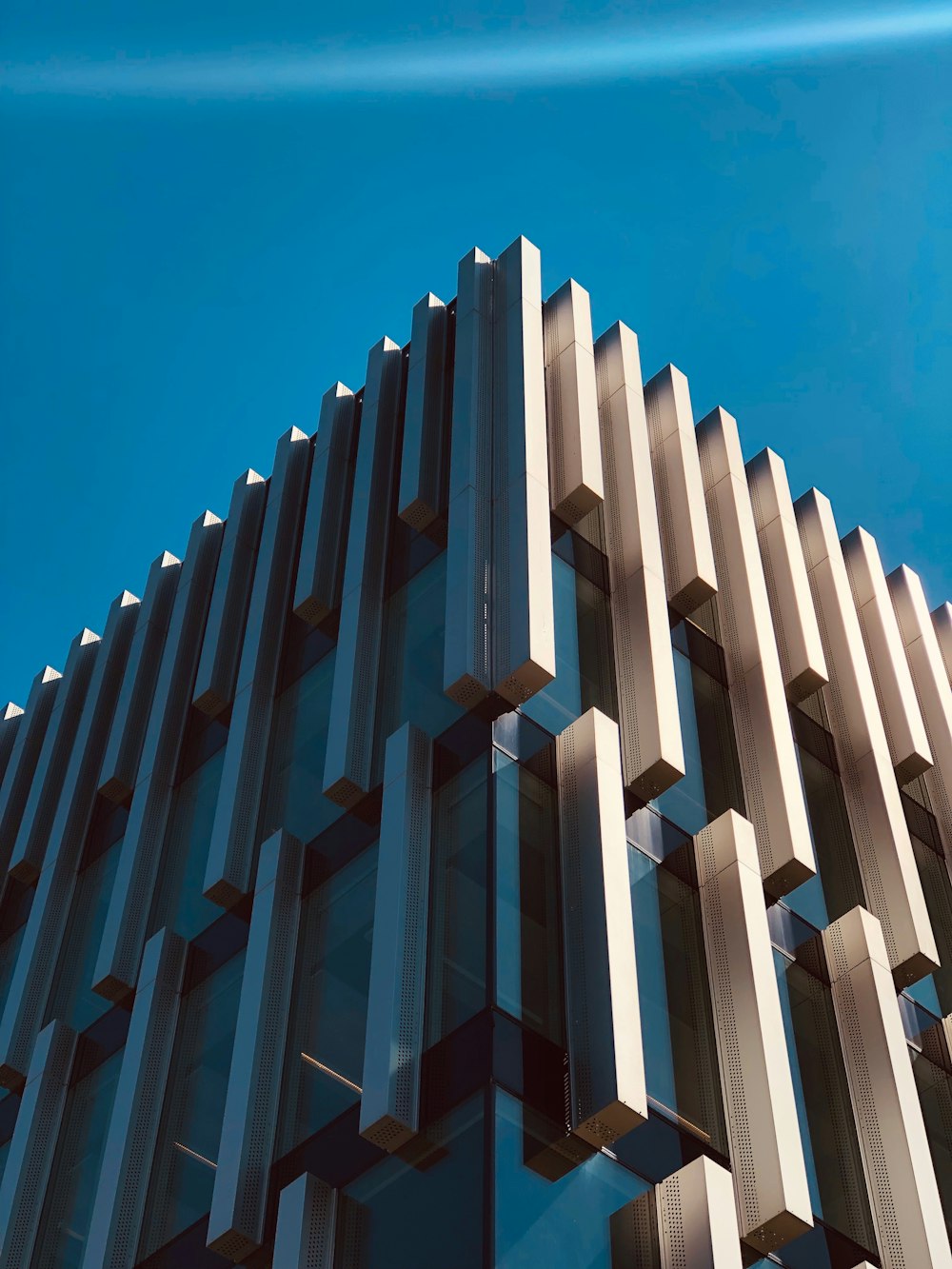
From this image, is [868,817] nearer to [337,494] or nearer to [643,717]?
[643,717]

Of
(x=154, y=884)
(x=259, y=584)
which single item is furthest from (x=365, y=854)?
(x=259, y=584)

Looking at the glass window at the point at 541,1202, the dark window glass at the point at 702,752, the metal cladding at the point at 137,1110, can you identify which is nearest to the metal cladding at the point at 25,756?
the metal cladding at the point at 137,1110

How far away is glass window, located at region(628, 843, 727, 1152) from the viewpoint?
13758 mm

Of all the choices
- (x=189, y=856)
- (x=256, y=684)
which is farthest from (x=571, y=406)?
(x=189, y=856)

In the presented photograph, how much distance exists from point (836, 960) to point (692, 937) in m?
2.73

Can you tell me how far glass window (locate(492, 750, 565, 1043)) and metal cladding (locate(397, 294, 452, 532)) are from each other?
15.7 feet

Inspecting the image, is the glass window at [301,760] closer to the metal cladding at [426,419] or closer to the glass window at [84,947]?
the metal cladding at [426,419]

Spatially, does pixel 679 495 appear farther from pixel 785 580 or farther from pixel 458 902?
pixel 458 902

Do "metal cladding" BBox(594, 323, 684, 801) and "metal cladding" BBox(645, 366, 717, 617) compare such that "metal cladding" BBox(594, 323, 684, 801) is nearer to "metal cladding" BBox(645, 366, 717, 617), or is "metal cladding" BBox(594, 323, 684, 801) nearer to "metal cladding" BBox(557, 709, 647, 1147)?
"metal cladding" BBox(645, 366, 717, 617)

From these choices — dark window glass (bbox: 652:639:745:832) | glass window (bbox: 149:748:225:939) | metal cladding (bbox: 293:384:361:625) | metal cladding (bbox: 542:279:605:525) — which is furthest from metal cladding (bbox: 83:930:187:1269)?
metal cladding (bbox: 542:279:605:525)

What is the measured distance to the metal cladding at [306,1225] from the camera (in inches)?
488

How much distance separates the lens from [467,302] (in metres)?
20.1

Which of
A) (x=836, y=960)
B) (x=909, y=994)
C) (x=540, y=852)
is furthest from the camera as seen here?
(x=909, y=994)

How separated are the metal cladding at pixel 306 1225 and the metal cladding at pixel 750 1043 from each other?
3.83 meters
